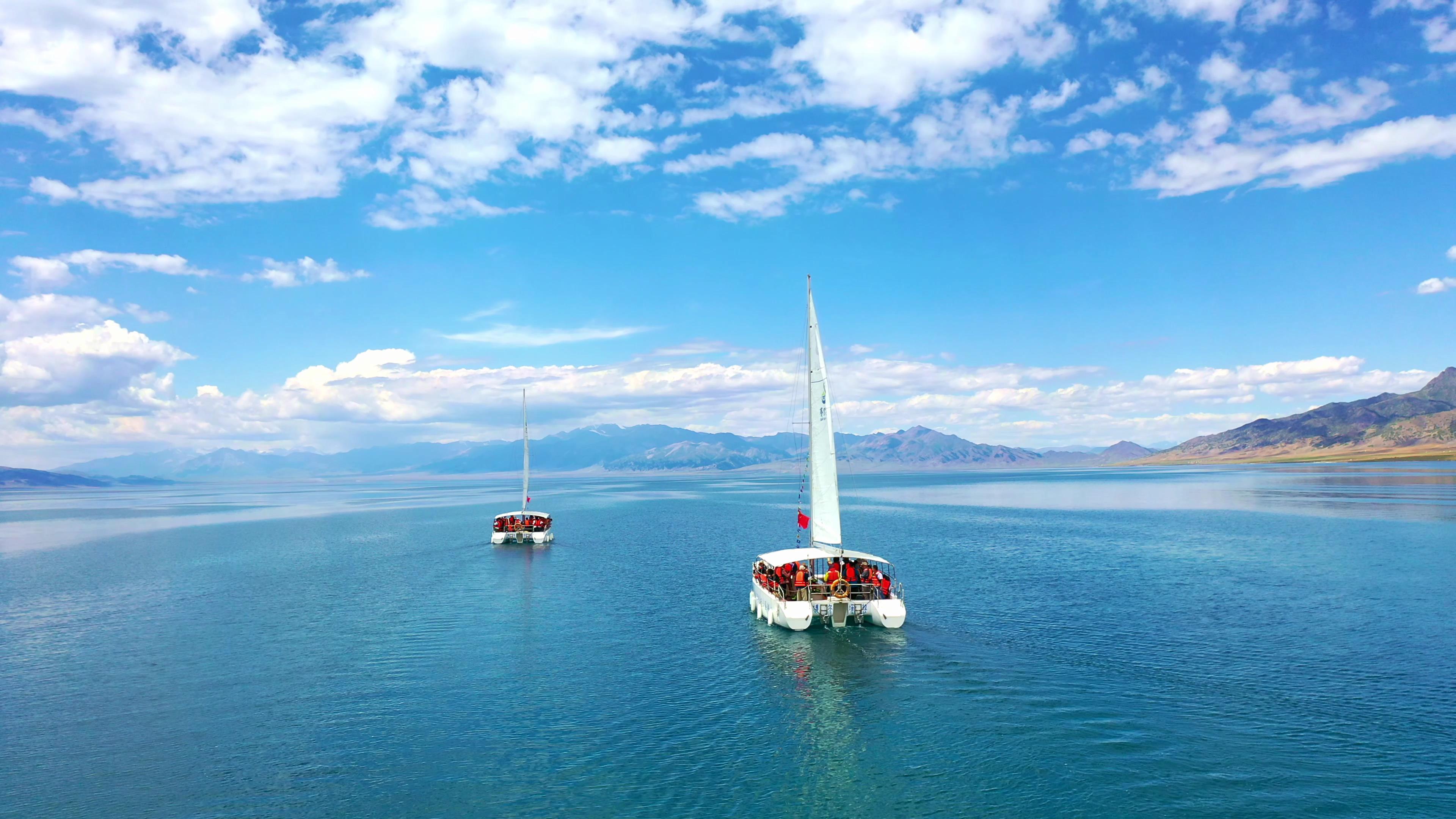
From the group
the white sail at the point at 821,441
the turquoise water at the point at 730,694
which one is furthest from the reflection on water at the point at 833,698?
the white sail at the point at 821,441

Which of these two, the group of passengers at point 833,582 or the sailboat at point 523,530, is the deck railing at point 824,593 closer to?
the group of passengers at point 833,582

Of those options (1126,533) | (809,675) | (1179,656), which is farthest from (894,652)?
(1126,533)

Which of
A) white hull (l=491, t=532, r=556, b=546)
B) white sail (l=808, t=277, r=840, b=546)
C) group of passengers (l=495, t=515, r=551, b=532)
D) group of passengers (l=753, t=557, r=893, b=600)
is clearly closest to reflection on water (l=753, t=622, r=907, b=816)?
group of passengers (l=753, t=557, r=893, b=600)

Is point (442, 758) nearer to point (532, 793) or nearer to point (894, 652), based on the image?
point (532, 793)

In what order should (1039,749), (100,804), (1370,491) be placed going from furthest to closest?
(1370,491) → (1039,749) → (100,804)

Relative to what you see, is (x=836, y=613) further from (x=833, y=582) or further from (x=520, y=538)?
(x=520, y=538)

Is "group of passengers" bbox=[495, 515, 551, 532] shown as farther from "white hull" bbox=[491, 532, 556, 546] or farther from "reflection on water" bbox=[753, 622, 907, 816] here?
"reflection on water" bbox=[753, 622, 907, 816]
